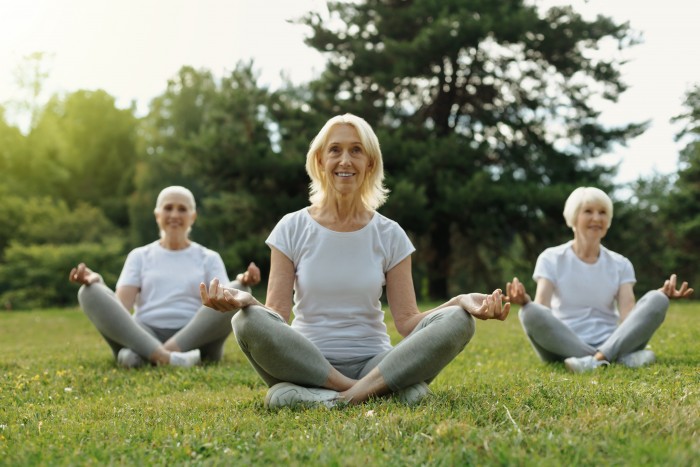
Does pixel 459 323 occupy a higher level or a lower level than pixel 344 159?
lower

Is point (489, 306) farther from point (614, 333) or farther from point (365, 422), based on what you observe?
point (614, 333)

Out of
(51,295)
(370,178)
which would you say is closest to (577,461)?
(370,178)

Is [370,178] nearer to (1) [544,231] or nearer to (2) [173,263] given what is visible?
(2) [173,263]

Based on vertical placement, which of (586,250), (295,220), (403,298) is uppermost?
(295,220)

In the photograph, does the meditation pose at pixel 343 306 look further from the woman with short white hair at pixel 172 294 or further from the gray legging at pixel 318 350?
the woman with short white hair at pixel 172 294

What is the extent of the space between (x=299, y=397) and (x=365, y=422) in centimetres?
66

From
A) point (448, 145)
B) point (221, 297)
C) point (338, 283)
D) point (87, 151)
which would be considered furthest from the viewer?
point (87, 151)

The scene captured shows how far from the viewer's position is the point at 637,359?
566 cm

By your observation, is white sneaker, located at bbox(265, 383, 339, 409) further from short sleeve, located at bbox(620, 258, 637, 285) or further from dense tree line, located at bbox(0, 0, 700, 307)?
dense tree line, located at bbox(0, 0, 700, 307)

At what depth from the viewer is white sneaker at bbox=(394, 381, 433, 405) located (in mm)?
3785

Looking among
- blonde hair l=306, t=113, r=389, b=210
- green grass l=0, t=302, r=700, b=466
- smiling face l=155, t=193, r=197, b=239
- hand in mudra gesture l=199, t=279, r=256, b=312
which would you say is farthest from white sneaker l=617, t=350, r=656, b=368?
smiling face l=155, t=193, r=197, b=239

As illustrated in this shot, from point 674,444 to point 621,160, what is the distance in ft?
60.4

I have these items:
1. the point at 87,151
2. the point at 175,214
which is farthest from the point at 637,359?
the point at 87,151

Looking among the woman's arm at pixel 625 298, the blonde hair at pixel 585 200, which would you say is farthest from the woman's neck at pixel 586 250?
the woman's arm at pixel 625 298
